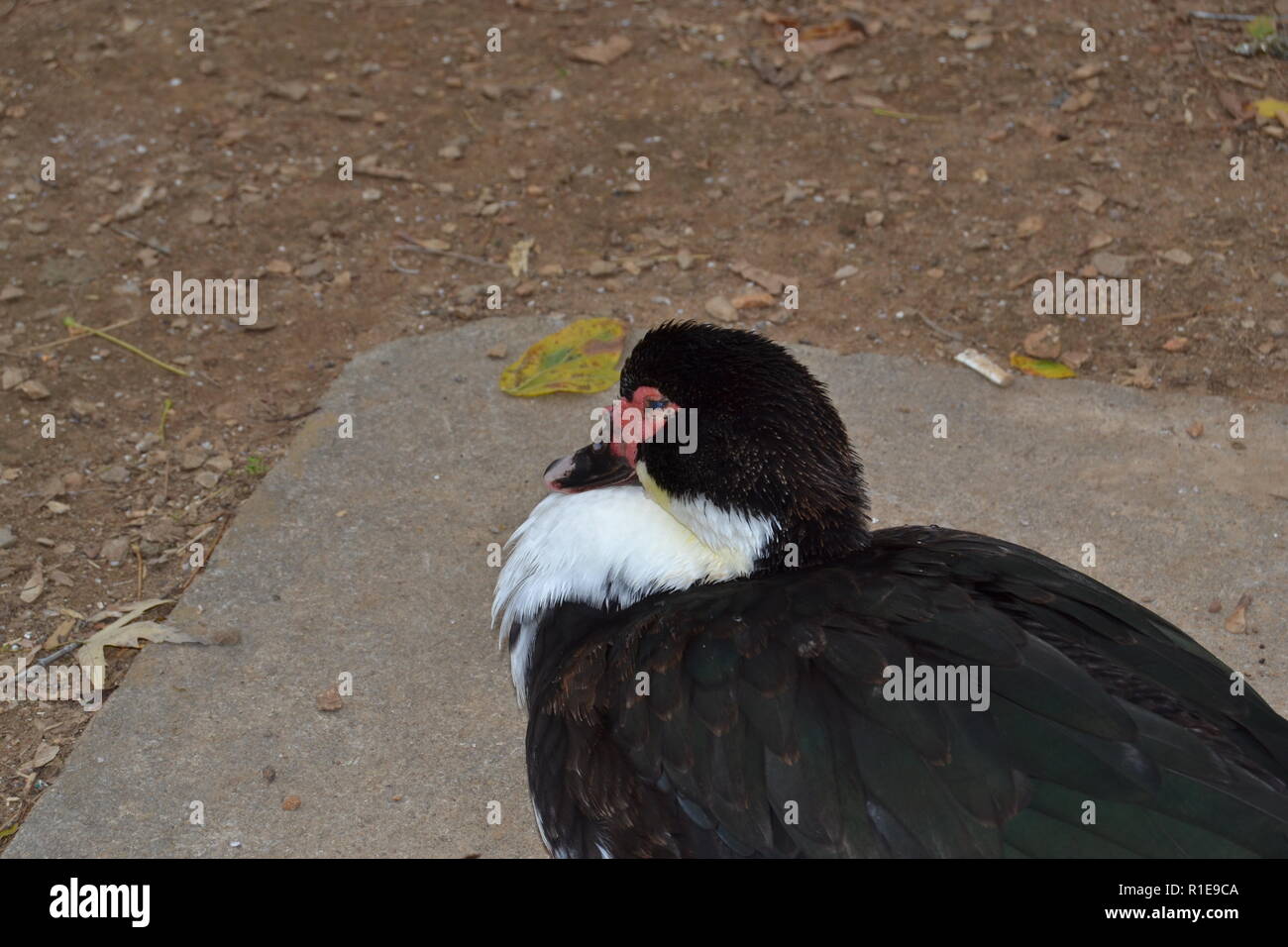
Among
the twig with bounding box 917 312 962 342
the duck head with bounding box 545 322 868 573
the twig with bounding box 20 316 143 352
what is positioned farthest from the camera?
the twig with bounding box 917 312 962 342

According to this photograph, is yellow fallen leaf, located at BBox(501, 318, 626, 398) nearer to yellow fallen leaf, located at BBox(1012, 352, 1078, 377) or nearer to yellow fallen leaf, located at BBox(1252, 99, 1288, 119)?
yellow fallen leaf, located at BBox(1012, 352, 1078, 377)

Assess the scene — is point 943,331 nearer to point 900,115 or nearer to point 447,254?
point 900,115

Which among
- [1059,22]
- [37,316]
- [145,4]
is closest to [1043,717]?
[37,316]

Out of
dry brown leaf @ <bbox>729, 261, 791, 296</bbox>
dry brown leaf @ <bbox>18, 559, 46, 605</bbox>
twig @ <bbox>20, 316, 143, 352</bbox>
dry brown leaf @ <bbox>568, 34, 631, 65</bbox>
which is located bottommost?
dry brown leaf @ <bbox>18, 559, 46, 605</bbox>

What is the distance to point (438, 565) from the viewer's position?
14.6ft

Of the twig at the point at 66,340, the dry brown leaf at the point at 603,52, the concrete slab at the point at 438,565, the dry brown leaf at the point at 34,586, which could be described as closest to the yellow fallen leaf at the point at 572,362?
the concrete slab at the point at 438,565

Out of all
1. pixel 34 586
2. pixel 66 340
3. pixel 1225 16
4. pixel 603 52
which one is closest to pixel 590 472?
pixel 34 586

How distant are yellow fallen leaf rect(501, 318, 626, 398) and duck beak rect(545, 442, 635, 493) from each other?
1454 millimetres

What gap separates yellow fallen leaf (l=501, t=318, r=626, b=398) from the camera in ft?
16.9

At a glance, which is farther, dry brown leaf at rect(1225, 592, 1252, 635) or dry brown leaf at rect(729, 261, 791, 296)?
dry brown leaf at rect(729, 261, 791, 296)

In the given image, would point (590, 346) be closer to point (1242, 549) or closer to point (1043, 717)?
point (1242, 549)

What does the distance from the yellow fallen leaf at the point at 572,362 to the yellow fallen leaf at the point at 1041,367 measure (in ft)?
5.33

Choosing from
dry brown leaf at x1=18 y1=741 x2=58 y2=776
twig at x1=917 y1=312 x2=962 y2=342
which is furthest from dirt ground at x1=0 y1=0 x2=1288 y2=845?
dry brown leaf at x1=18 y1=741 x2=58 y2=776

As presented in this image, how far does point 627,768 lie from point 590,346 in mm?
2679
